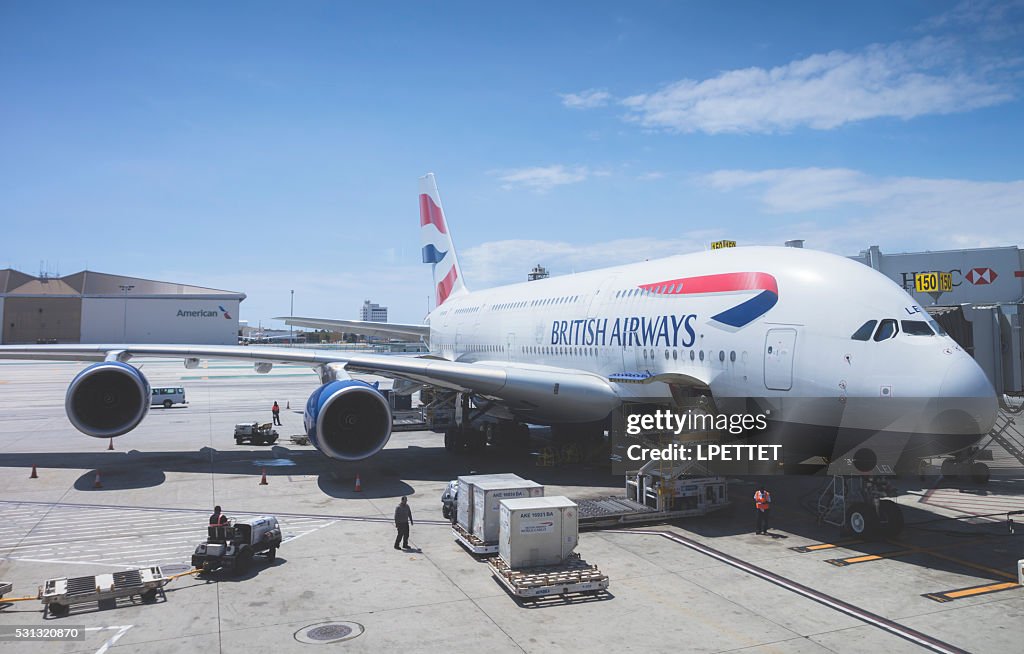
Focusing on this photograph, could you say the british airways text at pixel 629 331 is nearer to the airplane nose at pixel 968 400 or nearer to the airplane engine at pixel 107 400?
the airplane nose at pixel 968 400

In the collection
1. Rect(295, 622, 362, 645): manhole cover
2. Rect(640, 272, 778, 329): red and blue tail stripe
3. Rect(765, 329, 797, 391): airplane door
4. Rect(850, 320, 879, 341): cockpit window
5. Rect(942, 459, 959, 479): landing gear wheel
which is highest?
Rect(640, 272, 778, 329): red and blue tail stripe

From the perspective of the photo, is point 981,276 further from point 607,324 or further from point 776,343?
point 776,343

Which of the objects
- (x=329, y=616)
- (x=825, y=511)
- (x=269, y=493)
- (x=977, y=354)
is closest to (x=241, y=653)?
(x=329, y=616)

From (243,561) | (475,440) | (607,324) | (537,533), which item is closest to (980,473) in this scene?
(607,324)

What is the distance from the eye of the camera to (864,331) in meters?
12.0

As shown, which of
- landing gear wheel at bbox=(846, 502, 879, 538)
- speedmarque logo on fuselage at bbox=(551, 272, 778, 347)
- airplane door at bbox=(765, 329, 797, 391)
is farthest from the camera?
speedmarque logo on fuselage at bbox=(551, 272, 778, 347)

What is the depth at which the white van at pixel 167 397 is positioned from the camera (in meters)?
40.7

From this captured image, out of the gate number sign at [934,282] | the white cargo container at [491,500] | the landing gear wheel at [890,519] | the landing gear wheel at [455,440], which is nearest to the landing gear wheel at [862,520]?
the landing gear wheel at [890,519]

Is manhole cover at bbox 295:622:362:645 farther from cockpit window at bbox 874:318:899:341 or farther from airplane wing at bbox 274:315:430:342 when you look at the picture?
airplane wing at bbox 274:315:430:342

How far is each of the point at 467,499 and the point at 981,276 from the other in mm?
19882

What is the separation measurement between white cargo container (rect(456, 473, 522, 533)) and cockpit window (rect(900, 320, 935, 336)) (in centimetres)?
770

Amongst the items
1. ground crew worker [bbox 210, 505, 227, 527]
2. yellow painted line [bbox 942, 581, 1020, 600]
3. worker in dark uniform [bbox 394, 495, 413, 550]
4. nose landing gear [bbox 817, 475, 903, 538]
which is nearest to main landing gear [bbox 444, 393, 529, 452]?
worker in dark uniform [bbox 394, 495, 413, 550]

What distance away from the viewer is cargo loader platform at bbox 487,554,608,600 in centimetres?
1012

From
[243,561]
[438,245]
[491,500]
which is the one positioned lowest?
[243,561]
